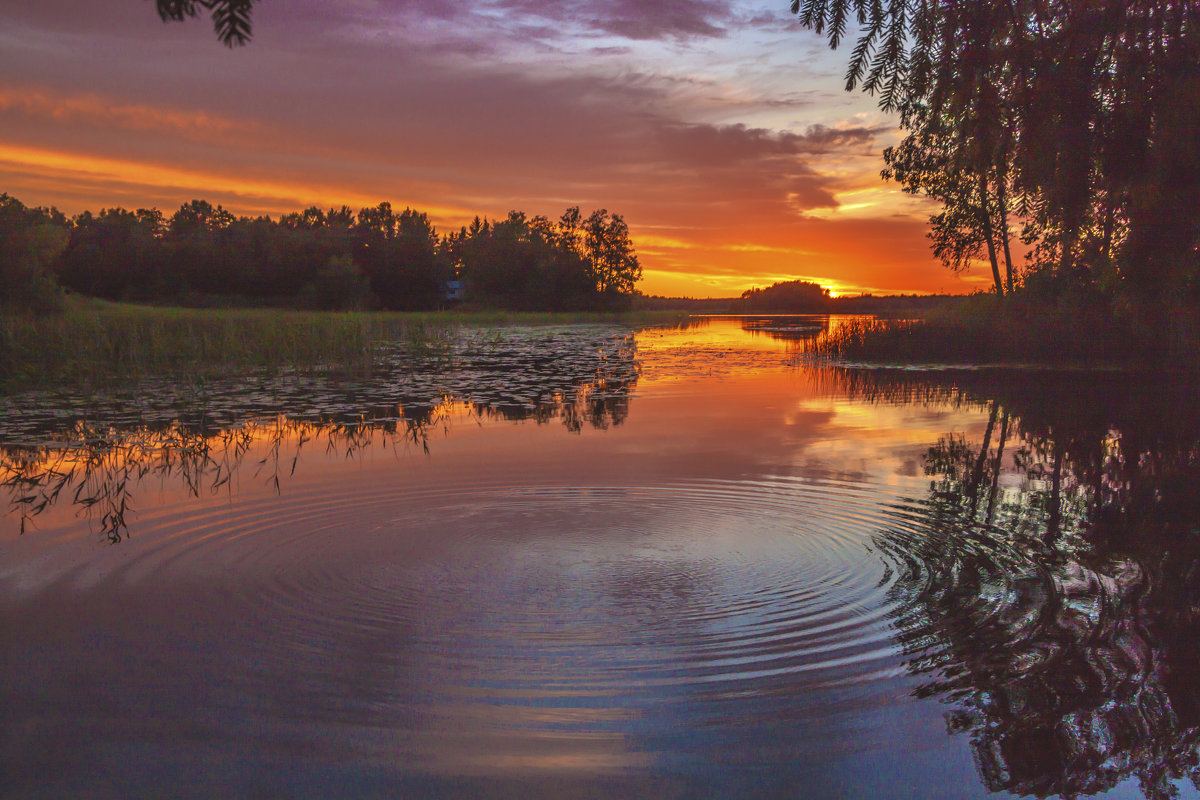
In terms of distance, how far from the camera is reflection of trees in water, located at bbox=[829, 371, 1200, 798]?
9.52 ft

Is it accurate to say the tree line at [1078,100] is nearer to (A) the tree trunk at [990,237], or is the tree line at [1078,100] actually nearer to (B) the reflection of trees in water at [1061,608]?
(B) the reflection of trees in water at [1061,608]

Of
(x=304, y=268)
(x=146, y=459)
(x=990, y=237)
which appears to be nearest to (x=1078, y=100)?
(x=146, y=459)

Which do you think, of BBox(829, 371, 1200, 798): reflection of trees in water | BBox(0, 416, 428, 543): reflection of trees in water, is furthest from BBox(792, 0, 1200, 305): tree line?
BBox(0, 416, 428, 543): reflection of trees in water

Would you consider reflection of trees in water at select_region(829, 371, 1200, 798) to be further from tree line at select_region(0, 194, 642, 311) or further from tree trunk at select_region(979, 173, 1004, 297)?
tree line at select_region(0, 194, 642, 311)

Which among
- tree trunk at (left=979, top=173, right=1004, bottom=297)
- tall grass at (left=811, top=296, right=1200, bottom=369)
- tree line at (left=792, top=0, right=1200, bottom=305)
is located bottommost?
tall grass at (left=811, top=296, right=1200, bottom=369)

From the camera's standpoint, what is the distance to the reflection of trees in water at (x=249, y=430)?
7043 mm

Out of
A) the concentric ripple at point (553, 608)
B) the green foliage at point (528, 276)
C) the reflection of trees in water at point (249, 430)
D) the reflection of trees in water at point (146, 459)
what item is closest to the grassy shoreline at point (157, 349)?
the reflection of trees in water at point (249, 430)

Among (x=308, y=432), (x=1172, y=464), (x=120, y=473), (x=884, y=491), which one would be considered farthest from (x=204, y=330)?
(x=1172, y=464)

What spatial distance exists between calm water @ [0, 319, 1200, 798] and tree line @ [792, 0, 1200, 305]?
6.63 ft

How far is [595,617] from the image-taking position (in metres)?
4.17

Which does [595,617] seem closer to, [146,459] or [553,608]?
[553,608]

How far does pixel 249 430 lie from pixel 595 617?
7197mm

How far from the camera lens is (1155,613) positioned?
13.6ft

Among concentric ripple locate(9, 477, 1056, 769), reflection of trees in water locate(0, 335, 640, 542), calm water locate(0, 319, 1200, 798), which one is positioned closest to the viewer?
calm water locate(0, 319, 1200, 798)
